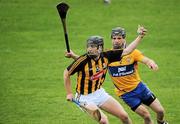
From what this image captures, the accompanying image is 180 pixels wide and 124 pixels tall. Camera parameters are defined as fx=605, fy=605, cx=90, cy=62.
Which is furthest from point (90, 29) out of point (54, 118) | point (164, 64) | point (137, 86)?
point (137, 86)

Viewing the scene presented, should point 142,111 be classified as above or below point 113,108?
below

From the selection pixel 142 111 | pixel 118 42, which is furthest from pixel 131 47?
pixel 142 111

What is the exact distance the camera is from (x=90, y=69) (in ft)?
44.2

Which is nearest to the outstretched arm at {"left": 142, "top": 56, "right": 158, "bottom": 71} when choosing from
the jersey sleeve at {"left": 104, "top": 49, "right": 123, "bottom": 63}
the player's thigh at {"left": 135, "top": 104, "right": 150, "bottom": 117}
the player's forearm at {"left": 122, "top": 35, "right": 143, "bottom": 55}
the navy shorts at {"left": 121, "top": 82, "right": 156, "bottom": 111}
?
the player's forearm at {"left": 122, "top": 35, "right": 143, "bottom": 55}

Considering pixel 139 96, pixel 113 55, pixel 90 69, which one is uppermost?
pixel 113 55

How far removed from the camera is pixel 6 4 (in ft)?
94.6

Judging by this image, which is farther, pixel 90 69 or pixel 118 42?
pixel 118 42

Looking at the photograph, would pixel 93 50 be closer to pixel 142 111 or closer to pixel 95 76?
pixel 95 76

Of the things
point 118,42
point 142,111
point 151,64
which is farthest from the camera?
point 118,42

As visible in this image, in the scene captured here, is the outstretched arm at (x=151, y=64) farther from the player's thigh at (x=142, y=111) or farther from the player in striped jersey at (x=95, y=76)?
the player's thigh at (x=142, y=111)

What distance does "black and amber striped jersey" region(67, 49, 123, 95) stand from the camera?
13391 mm

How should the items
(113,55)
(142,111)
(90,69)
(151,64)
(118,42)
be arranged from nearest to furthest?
(90,69) → (151,64) → (113,55) → (142,111) → (118,42)

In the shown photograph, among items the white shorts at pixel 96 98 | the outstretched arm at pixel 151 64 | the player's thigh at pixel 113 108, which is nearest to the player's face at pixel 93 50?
the white shorts at pixel 96 98

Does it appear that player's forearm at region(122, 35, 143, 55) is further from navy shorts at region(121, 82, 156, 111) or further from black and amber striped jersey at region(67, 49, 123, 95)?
navy shorts at region(121, 82, 156, 111)
